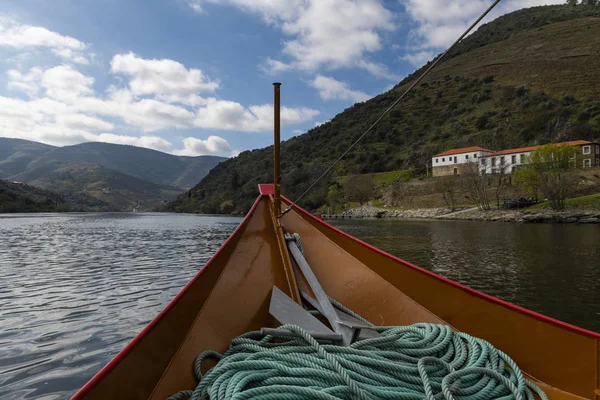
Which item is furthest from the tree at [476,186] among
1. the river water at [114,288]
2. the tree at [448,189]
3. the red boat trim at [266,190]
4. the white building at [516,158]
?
the red boat trim at [266,190]

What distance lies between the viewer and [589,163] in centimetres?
5184

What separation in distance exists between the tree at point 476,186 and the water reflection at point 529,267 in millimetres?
24870

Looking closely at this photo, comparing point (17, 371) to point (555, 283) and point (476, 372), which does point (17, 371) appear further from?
point (555, 283)

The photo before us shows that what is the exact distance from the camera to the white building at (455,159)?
62656 millimetres

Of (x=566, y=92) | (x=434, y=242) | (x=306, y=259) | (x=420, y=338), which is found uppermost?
(x=566, y=92)

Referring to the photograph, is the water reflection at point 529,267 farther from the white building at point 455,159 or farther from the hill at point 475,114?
the hill at point 475,114

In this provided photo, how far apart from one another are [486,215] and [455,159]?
26.5 meters

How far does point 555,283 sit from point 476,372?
32.2ft

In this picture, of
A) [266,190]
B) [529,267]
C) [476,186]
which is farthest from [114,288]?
[476,186]

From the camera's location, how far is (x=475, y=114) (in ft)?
287

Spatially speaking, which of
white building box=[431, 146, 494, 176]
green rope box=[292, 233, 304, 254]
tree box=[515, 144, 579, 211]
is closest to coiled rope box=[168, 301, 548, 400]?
green rope box=[292, 233, 304, 254]

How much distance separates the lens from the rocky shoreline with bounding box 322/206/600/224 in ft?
108

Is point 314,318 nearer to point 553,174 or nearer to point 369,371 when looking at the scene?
point 369,371

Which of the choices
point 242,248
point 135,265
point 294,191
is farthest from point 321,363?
point 294,191
